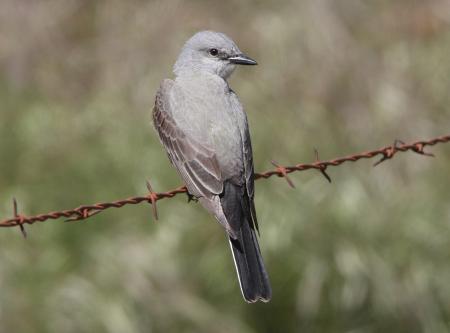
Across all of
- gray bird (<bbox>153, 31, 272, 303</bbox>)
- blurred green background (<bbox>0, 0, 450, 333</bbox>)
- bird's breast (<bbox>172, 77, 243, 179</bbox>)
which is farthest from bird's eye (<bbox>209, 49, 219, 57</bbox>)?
blurred green background (<bbox>0, 0, 450, 333</bbox>)

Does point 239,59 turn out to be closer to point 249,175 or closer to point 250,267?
point 249,175

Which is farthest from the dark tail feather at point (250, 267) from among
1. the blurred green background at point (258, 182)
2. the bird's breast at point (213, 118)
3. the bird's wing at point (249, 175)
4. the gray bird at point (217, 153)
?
the blurred green background at point (258, 182)

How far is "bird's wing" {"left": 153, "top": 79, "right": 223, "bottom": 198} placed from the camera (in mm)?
5531

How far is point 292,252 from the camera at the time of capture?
7676 millimetres

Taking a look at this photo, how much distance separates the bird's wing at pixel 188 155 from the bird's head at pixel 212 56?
1.34ft

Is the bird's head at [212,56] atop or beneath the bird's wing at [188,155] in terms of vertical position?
atop

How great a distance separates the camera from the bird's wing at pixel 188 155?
5.53 metres

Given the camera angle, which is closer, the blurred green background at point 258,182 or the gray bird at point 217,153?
the gray bird at point 217,153

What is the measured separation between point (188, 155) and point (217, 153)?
19 centimetres

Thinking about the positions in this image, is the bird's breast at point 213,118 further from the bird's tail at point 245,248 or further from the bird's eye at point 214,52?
the bird's eye at point 214,52

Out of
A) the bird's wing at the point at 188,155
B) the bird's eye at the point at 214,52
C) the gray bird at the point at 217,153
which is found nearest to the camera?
the gray bird at the point at 217,153

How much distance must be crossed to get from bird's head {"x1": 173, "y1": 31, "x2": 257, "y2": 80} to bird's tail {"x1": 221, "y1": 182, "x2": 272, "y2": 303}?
1166 millimetres

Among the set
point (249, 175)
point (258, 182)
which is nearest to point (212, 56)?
point (249, 175)

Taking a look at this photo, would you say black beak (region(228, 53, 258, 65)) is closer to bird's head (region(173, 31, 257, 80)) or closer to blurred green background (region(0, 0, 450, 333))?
bird's head (region(173, 31, 257, 80))
